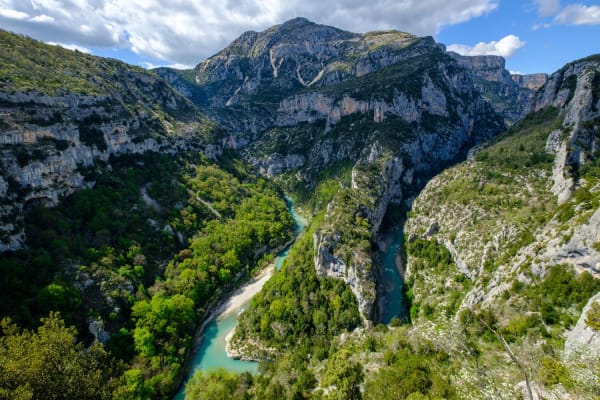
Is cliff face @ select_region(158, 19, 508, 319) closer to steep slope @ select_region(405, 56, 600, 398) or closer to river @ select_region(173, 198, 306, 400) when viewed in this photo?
steep slope @ select_region(405, 56, 600, 398)

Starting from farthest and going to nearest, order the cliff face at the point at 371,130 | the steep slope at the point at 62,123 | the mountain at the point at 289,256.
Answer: the cliff face at the point at 371,130
the steep slope at the point at 62,123
the mountain at the point at 289,256

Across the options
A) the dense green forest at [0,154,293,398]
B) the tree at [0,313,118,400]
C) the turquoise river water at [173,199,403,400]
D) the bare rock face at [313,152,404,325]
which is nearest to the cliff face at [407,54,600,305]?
the turquoise river water at [173,199,403,400]

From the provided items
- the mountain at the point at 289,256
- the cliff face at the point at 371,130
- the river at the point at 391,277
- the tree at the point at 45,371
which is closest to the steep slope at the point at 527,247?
the mountain at the point at 289,256

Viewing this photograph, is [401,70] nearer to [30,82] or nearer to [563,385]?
[30,82]

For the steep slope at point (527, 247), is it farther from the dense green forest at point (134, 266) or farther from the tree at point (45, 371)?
the dense green forest at point (134, 266)

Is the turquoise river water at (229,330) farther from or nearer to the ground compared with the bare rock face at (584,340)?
nearer to the ground

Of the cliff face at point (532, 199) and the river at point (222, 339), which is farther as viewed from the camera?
the river at point (222, 339)

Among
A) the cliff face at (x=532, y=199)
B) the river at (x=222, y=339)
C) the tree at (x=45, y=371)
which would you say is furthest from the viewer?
the river at (x=222, y=339)
